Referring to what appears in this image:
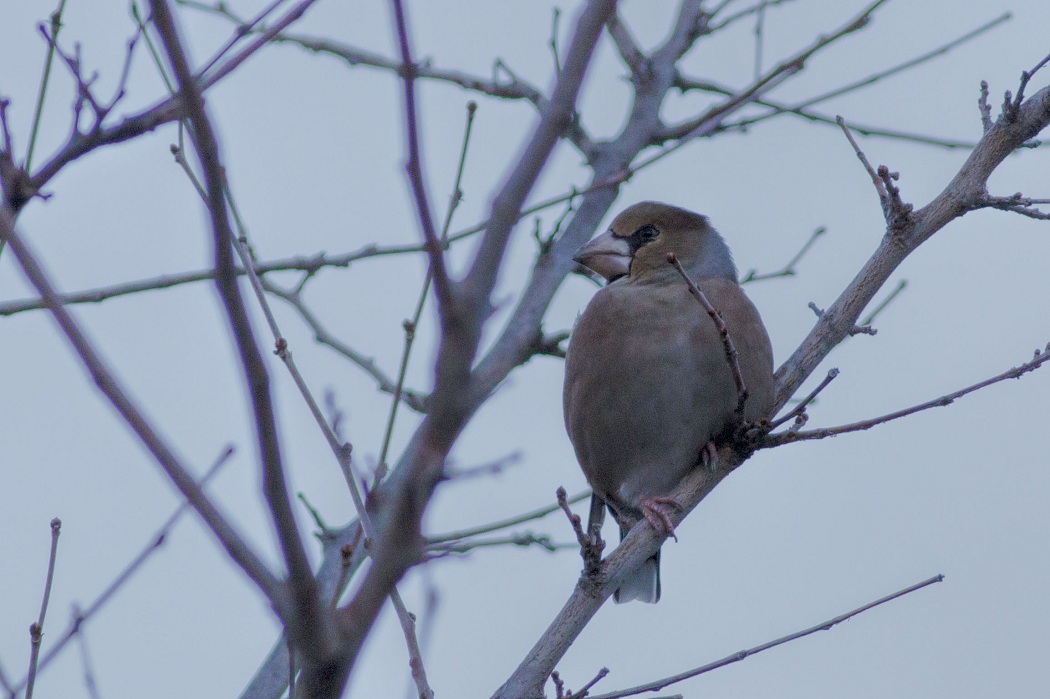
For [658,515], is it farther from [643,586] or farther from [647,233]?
[647,233]

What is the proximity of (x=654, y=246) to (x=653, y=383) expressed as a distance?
992mm

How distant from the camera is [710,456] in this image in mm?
4355

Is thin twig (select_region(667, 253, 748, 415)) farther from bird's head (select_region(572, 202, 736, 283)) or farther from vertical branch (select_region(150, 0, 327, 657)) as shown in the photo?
vertical branch (select_region(150, 0, 327, 657))

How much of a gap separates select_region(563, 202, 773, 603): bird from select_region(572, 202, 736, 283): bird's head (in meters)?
0.02

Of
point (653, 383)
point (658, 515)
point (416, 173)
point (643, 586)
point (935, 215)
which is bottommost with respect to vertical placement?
point (416, 173)

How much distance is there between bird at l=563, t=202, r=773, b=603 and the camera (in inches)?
177

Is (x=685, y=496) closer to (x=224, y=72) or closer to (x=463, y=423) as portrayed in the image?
(x=224, y=72)

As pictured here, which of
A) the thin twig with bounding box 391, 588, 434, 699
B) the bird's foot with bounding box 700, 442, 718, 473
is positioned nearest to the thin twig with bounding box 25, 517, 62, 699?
the thin twig with bounding box 391, 588, 434, 699

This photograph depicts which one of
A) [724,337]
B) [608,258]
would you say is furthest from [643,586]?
[724,337]

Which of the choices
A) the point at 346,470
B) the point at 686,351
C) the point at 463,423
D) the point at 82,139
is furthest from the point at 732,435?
the point at 463,423

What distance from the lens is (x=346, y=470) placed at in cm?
280

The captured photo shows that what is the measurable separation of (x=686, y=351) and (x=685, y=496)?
0.67 meters

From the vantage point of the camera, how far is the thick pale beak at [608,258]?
5441 millimetres

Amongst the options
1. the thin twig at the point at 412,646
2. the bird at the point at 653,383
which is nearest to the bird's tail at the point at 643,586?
the bird at the point at 653,383
